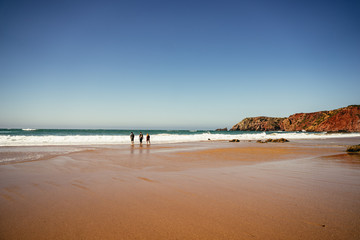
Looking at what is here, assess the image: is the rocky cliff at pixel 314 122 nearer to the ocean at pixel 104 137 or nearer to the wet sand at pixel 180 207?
the ocean at pixel 104 137

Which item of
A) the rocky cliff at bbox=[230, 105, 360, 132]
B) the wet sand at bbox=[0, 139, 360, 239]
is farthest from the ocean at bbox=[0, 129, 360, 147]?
the rocky cliff at bbox=[230, 105, 360, 132]

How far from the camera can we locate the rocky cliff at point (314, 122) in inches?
3531

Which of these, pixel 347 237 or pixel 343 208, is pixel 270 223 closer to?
pixel 347 237

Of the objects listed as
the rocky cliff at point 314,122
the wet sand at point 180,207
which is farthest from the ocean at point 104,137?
the rocky cliff at point 314,122

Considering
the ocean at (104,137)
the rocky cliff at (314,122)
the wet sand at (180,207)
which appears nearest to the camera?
the wet sand at (180,207)

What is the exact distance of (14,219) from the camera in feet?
11.0

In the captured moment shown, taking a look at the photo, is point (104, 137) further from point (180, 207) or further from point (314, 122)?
point (314, 122)

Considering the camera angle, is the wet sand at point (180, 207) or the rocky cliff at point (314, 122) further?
the rocky cliff at point (314, 122)

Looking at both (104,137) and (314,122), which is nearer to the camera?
(104,137)

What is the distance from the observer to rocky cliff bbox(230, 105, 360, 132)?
3531 inches

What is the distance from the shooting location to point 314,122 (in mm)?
112000

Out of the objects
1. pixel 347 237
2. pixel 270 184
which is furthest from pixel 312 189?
pixel 347 237

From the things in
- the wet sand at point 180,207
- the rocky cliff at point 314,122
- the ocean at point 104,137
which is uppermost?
the rocky cliff at point 314,122

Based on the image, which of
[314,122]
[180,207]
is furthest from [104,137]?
[314,122]
